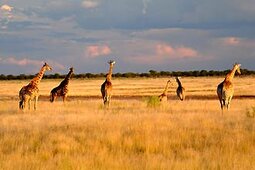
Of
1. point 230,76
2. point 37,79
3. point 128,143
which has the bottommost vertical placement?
point 128,143

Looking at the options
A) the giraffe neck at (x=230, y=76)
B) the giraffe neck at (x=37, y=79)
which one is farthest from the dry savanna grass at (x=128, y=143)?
the giraffe neck at (x=230, y=76)

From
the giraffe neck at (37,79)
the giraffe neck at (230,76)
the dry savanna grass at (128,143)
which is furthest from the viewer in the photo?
the giraffe neck at (230,76)

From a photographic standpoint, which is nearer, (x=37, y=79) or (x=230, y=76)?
(x=230, y=76)

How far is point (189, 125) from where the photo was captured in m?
15.2

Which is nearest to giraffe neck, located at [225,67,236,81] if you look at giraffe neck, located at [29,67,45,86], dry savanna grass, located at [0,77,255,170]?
dry savanna grass, located at [0,77,255,170]

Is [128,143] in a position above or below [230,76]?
below

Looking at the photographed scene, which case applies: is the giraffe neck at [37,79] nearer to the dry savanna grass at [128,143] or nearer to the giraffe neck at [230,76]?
the dry savanna grass at [128,143]

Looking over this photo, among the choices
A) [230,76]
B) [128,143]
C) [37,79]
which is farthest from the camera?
[37,79]

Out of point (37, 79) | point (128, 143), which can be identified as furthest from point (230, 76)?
point (128, 143)

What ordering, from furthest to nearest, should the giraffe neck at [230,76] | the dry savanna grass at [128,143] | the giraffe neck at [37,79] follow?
the giraffe neck at [230,76]
the giraffe neck at [37,79]
the dry savanna grass at [128,143]

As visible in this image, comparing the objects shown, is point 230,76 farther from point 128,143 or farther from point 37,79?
point 128,143

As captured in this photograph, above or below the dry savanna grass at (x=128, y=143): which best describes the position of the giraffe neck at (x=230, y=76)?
above

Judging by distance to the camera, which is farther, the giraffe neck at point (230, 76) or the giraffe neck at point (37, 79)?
the giraffe neck at point (230, 76)

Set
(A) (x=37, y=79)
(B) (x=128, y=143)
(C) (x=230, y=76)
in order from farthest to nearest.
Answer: (A) (x=37, y=79), (C) (x=230, y=76), (B) (x=128, y=143)
